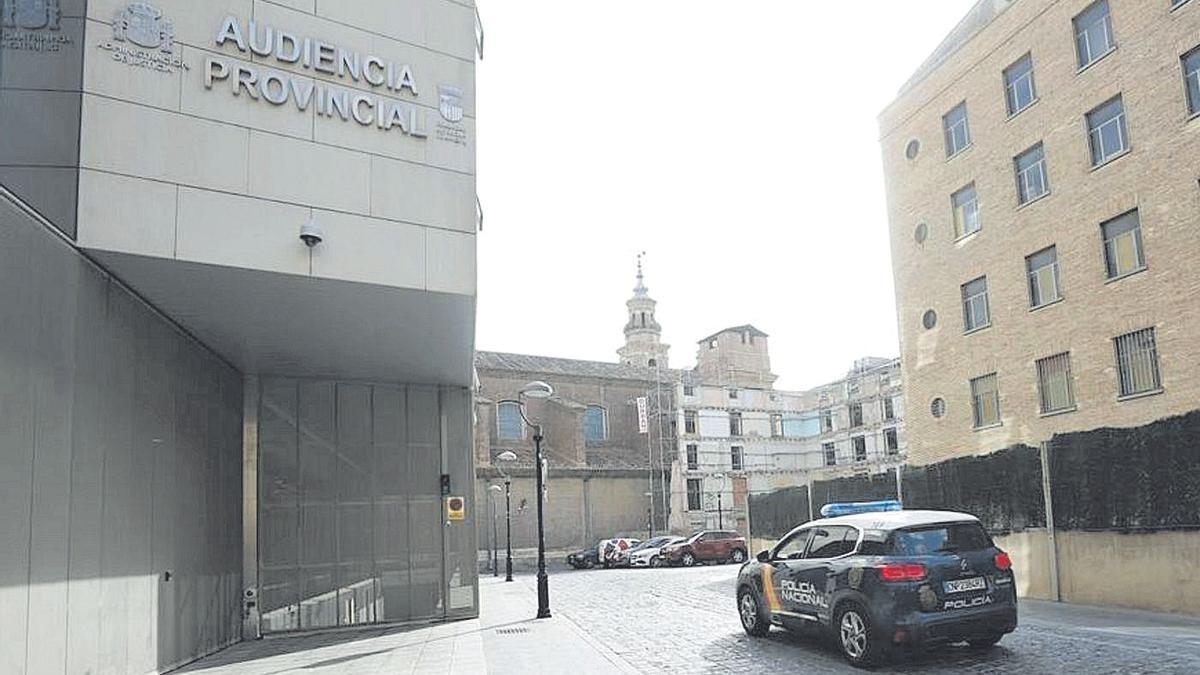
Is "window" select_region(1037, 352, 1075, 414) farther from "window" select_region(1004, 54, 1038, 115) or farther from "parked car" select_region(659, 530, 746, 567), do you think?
"parked car" select_region(659, 530, 746, 567)

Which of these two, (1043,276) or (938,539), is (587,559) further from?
(938,539)

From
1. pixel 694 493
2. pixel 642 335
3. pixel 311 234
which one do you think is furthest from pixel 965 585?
pixel 642 335

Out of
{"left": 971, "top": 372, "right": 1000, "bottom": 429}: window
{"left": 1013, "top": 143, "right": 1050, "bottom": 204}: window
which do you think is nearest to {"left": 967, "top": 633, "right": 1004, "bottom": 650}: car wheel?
{"left": 971, "top": 372, "right": 1000, "bottom": 429}: window

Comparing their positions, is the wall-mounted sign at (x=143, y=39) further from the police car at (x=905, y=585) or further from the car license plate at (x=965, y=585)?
the car license plate at (x=965, y=585)

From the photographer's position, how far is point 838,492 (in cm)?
2561

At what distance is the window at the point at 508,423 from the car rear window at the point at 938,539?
43.3m

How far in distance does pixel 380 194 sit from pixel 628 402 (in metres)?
48.9

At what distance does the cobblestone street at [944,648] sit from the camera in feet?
31.9

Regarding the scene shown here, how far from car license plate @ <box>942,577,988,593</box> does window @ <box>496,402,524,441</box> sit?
4364cm

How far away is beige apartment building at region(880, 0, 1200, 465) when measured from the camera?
19875 millimetres

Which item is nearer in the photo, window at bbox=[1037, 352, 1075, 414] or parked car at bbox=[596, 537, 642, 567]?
window at bbox=[1037, 352, 1075, 414]

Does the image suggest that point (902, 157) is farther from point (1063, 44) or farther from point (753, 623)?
point (753, 623)

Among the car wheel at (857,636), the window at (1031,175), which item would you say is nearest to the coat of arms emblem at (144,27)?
the car wheel at (857,636)

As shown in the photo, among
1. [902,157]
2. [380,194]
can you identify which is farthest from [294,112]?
[902,157]
